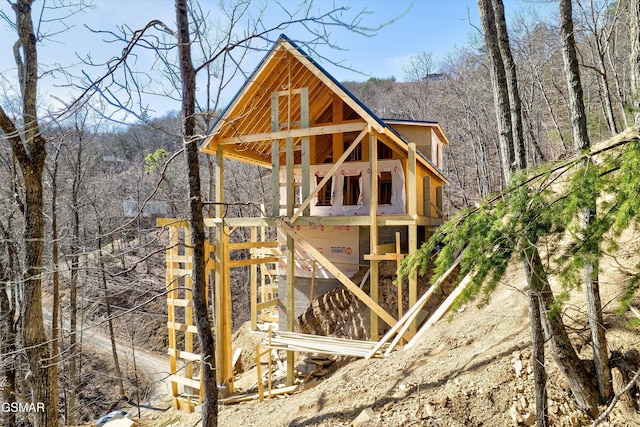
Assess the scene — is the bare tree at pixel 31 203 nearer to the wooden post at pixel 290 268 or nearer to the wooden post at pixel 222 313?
the wooden post at pixel 222 313

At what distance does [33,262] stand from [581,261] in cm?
765

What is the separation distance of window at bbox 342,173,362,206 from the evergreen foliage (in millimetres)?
8573

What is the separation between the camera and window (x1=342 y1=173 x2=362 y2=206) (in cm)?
1297

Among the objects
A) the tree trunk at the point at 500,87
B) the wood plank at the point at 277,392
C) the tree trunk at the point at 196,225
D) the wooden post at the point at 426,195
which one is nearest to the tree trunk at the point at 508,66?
the tree trunk at the point at 500,87

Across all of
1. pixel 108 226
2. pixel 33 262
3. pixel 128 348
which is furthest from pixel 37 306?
pixel 108 226

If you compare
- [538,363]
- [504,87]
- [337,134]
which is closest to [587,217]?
[538,363]

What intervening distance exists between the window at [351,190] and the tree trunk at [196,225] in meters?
8.26

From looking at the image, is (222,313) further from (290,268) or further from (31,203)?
(31,203)

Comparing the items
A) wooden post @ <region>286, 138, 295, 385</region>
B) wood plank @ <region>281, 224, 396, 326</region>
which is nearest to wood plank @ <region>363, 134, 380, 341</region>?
wood plank @ <region>281, 224, 396, 326</region>

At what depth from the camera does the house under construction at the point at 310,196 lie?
29.5ft

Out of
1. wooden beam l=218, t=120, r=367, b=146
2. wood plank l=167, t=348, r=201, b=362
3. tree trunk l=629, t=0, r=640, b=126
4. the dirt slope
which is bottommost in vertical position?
wood plank l=167, t=348, r=201, b=362

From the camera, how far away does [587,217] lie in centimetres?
427

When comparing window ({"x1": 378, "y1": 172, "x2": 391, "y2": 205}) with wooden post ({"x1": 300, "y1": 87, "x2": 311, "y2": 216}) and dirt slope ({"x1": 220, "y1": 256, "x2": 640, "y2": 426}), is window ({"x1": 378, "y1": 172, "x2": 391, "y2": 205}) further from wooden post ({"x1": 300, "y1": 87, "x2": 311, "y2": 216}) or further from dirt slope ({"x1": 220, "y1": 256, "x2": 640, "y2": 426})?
dirt slope ({"x1": 220, "y1": 256, "x2": 640, "y2": 426})

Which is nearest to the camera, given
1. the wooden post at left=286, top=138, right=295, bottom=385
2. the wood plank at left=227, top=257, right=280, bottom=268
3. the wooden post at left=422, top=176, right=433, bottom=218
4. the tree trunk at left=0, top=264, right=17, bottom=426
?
the wooden post at left=286, top=138, right=295, bottom=385
